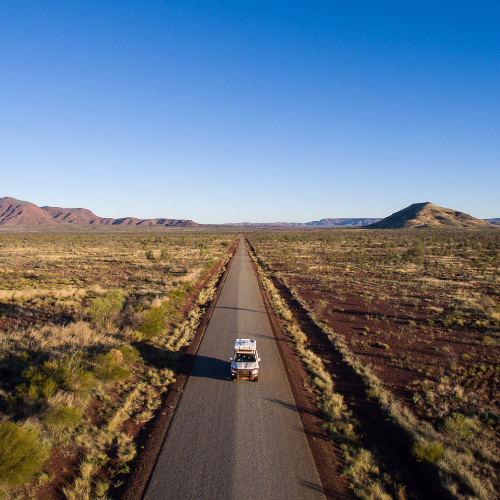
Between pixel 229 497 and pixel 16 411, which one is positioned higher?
pixel 16 411

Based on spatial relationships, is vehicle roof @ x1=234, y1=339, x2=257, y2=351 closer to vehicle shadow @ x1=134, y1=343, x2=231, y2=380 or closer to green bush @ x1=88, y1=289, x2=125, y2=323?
vehicle shadow @ x1=134, y1=343, x2=231, y2=380

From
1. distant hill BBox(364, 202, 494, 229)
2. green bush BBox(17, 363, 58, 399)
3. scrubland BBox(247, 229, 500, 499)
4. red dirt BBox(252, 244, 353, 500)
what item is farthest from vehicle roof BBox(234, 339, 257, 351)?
distant hill BBox(364, 202, 494, 229)

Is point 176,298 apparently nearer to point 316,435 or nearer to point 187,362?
point 187,362

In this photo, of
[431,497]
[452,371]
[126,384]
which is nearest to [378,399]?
[431,497]

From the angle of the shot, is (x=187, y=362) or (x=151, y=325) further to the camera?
(x=151, y=325)

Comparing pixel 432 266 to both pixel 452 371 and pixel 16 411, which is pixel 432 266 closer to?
pixel 452 371

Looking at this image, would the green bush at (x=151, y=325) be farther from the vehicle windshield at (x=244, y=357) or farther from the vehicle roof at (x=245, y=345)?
the vehicle windshield at (x=244, y=357)

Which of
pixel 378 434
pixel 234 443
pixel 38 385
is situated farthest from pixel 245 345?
pixel 38 385
